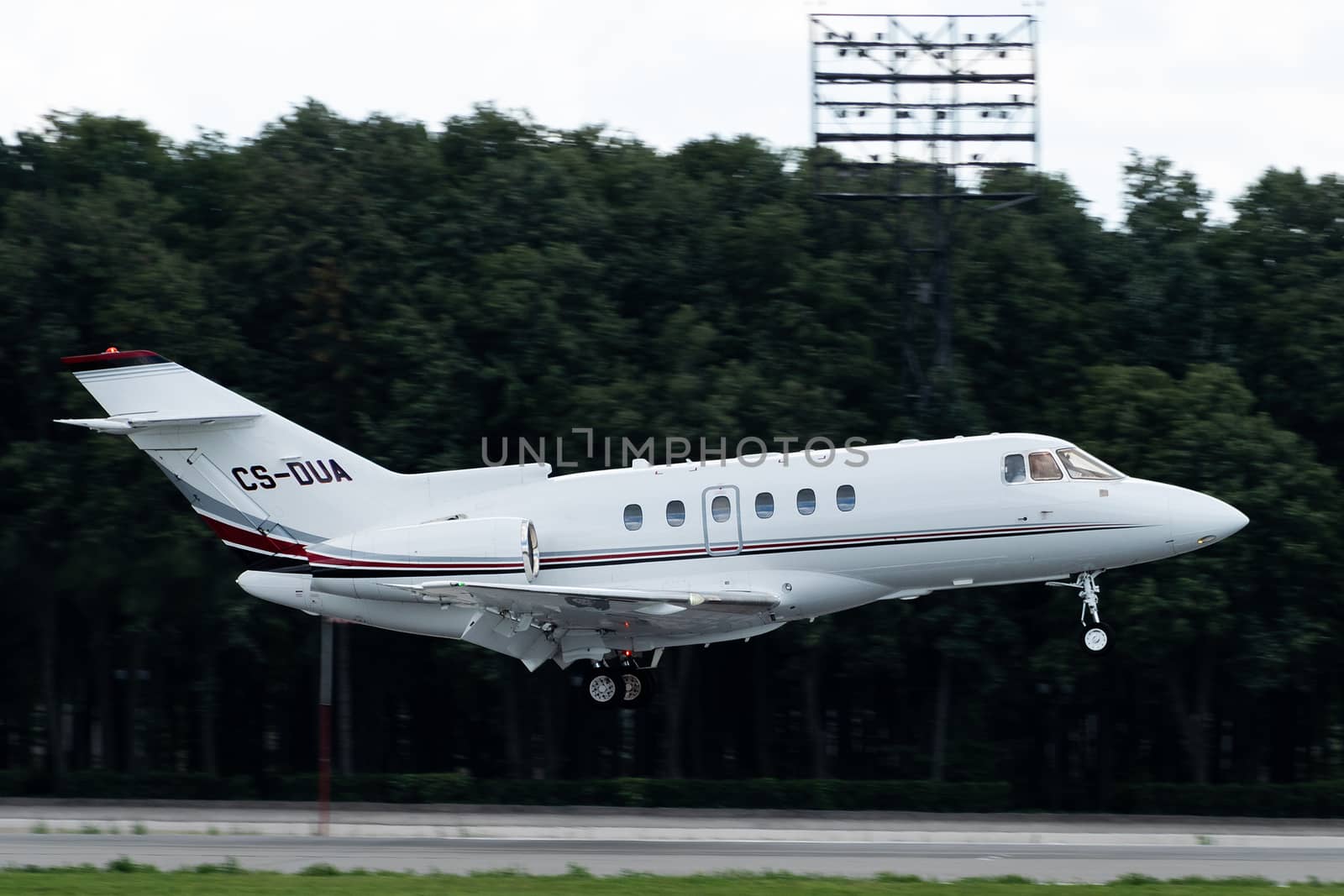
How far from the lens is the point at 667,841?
97.2ft

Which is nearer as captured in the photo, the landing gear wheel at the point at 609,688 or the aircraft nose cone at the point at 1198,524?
the aircraft nose cone at the point at 1198,524

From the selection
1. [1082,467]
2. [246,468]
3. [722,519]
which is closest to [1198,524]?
[1082,467]

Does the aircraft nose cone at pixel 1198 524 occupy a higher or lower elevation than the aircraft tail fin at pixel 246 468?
lower

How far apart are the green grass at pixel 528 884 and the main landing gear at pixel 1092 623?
156 inches

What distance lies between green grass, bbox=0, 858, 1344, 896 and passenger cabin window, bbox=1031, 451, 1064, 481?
5985mm

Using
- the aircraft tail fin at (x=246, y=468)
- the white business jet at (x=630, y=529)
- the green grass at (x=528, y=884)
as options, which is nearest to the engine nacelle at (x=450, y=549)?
the white business jet at (x=630, y=529)

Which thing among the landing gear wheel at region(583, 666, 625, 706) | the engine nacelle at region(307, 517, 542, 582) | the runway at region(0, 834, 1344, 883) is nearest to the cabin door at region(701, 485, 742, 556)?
the engine nacelle at region(307, 517, 542, 582)

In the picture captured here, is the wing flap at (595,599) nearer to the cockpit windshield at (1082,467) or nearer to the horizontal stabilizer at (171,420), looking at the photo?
the horizontal stabilizer at (171,420)

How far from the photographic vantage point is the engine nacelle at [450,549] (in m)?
26.5

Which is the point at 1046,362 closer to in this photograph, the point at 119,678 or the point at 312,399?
the point at 312,399

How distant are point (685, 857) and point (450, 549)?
5862mm

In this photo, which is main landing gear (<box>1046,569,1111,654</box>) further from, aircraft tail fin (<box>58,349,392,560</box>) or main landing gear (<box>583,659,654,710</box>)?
aircraft tail fin (<box>58,349,392,560</box>)

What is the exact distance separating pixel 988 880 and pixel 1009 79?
21791 millimetres

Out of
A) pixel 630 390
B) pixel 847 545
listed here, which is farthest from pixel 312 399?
pixel 847 545
